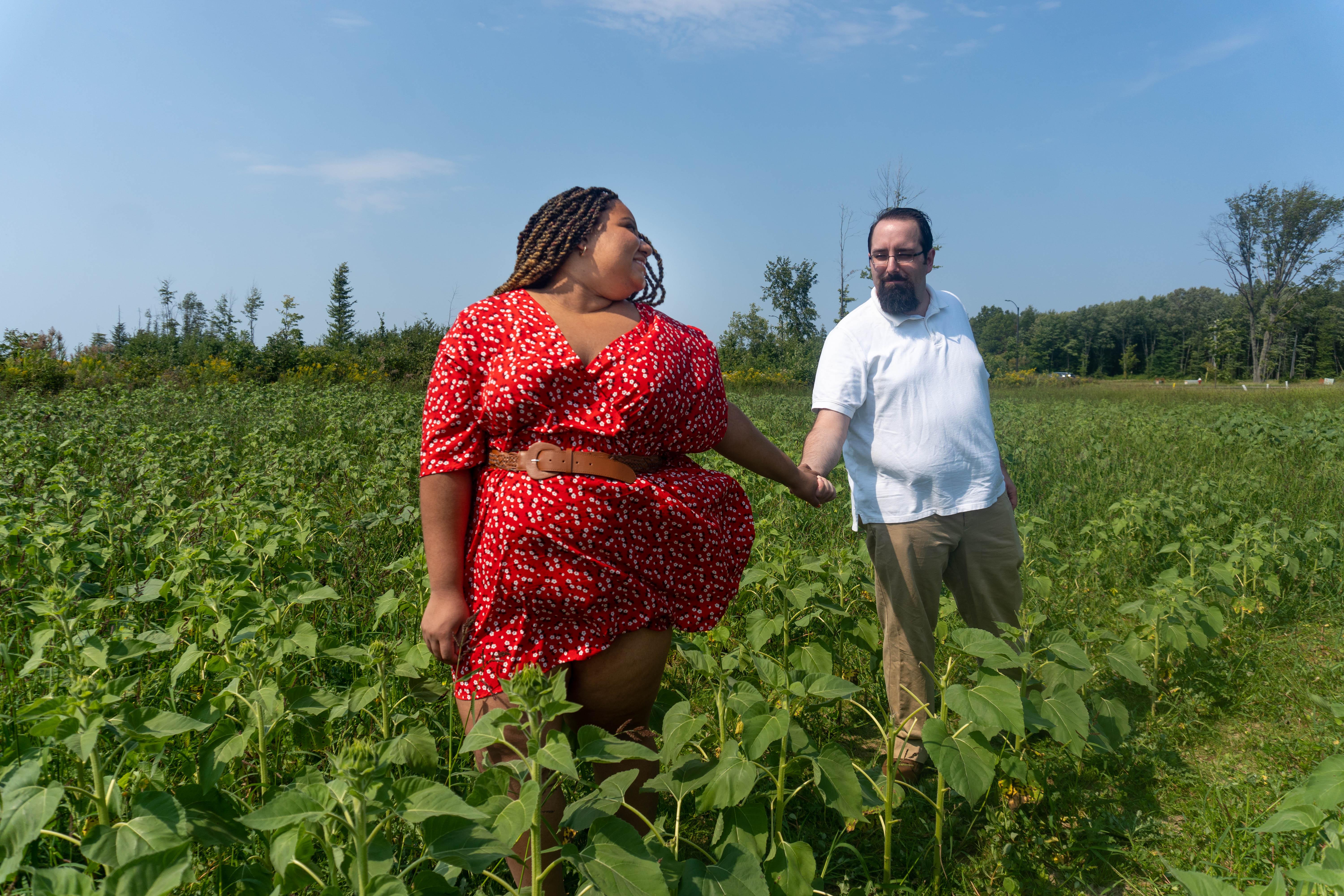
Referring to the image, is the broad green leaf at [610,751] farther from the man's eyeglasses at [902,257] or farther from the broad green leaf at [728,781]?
the man's eyeglasses at [902,257]

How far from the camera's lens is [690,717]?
5.99ft

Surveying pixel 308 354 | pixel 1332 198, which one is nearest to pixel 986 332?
pixel 1332 198

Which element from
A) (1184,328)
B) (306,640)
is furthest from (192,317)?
(1184,328)

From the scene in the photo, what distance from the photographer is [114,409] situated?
9.63 meters

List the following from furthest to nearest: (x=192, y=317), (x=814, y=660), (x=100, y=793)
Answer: (x=192, y=317)
(x=814, y=660)
(x=100, y=793)

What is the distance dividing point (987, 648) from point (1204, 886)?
63cm

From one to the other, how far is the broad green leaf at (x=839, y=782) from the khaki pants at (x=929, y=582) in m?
1.01

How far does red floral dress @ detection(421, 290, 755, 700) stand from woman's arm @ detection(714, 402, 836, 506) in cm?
22

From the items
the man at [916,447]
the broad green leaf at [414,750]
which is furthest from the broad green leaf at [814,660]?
the broad green leaf at [414,750]

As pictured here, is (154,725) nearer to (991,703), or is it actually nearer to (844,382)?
(991,703)

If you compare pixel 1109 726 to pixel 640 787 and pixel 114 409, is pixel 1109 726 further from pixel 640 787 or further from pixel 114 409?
pixel 114 409

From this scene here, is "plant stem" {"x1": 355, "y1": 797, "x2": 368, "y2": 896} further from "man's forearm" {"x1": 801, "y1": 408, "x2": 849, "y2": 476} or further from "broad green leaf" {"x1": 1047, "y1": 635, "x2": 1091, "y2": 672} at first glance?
"broad green leaf" {"x1": 1047, "y1": 635, "x2": 1091, "y2": 672}

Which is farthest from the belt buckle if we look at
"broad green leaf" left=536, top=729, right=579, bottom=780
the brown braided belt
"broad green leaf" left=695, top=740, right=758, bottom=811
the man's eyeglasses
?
the man's eyeglasses

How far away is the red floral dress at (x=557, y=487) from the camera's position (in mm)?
1741
